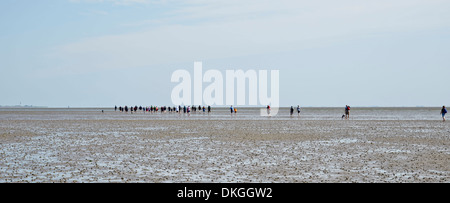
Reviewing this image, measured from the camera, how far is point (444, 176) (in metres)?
12.4

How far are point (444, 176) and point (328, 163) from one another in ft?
12.0

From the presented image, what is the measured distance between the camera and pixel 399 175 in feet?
41.1

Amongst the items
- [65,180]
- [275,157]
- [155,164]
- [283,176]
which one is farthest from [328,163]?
[65,180]

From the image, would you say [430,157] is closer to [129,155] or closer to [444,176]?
[444,176]

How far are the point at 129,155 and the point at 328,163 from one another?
7368mm

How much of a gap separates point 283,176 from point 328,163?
126 inches
